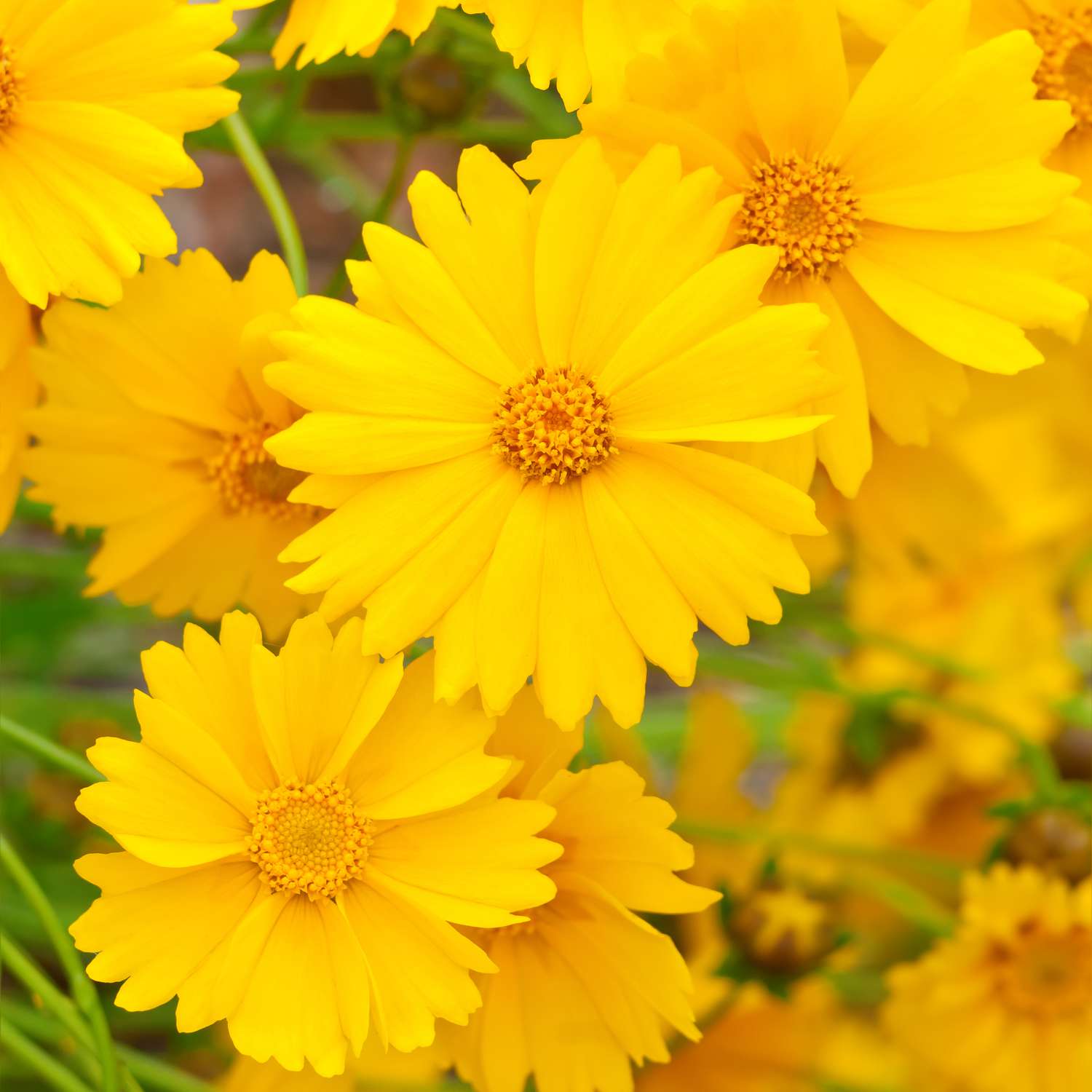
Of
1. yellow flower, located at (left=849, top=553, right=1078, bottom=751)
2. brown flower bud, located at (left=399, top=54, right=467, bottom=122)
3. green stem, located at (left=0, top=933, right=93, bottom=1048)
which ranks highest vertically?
yellow flower, located at (left=849, top=553, right=1078, bottom=751)

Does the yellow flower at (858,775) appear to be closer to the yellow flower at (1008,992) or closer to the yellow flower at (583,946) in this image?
the yellow flower at (1008,992)

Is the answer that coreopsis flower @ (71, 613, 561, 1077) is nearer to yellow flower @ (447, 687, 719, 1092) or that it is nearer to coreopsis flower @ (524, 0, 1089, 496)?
yellow flower @ (447, 687, 719, 1092)

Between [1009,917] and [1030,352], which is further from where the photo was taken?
[1009,917]

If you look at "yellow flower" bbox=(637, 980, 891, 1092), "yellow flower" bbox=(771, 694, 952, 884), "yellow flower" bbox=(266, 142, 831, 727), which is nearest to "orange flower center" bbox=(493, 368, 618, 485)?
"yellow flower" bbox=(266, 142, 831, 727)

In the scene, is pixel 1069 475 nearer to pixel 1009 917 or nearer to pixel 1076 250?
pixel 1009 917

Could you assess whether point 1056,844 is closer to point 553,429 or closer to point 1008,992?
point 1008,992

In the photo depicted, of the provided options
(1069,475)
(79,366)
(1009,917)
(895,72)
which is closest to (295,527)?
(79,366)
